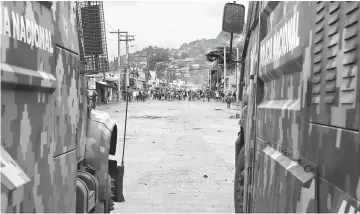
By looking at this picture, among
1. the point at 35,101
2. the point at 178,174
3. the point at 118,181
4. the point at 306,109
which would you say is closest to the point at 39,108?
the point at 35,101

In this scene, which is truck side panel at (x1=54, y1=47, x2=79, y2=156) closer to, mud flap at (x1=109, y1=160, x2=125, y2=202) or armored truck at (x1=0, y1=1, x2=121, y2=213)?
armored truck at (x1=0, y1=1, x2=121, y2=213)

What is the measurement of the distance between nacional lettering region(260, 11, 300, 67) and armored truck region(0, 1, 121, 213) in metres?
1.32

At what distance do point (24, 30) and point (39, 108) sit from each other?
42 cm

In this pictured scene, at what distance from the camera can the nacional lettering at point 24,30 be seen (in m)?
1.84

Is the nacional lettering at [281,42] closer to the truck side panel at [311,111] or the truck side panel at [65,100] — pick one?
the truck side panel at [311,111]

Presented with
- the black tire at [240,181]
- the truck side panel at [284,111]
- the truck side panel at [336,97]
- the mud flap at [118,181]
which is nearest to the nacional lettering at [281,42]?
the truck side panel at [284,111]

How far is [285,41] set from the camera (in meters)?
2.80

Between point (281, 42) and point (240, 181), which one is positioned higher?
point (281, 42)

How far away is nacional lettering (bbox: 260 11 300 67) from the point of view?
2.58 m

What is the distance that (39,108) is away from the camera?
229cm

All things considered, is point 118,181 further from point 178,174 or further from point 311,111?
point 178,174

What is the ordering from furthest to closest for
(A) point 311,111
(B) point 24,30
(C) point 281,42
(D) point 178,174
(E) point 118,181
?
1. (D) point 178,174
2. (E) point 118,181
3. (C) point 281,42
4. (A) point 311,111
5. (B) point 24,30

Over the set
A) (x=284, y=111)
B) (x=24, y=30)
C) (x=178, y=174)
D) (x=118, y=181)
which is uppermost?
(x=24, y=30)

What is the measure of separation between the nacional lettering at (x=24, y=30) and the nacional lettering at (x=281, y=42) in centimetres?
132
